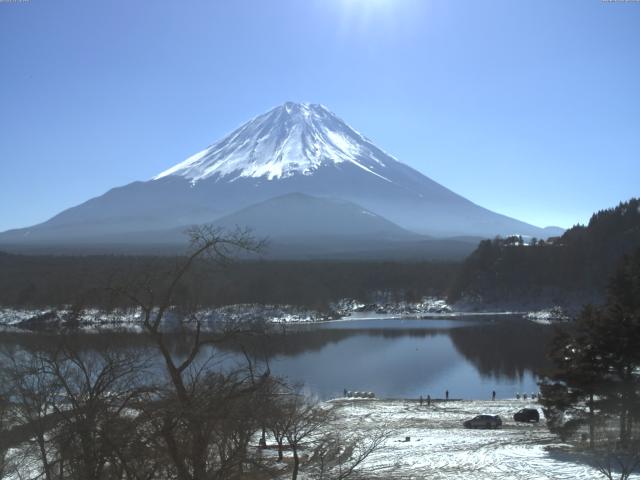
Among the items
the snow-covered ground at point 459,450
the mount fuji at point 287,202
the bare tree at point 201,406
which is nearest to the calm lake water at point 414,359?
the snow-covered ground at point 459,450

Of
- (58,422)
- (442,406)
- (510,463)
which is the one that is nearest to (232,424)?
(58,422)

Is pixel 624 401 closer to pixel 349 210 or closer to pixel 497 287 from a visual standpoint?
pixel 497 287

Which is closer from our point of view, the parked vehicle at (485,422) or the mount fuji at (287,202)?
the parked vehicle at (485,422)

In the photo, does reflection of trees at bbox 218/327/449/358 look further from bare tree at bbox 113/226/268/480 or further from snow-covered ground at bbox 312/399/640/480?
bare tree at bbox 113/226/268/480

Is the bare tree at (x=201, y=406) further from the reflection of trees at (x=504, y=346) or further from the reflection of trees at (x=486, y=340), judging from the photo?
the reflection of trees at (x=504, y=346)

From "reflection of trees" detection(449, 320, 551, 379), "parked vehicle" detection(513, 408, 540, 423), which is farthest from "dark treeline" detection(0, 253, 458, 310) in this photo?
"parked vehicle" detection(513, 408, 540, 423)

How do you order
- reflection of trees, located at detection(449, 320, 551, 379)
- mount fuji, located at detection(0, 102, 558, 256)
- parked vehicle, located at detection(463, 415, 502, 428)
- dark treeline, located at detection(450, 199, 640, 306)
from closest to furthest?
parked vehicle, located at detection(463, 415, 502, 428) → reflection of trees, located at detection(449, 320, 551, 379) → dark treeline, located at detection(450, 199, 640, 306) → mount fuji, located at detection(0, 102, 558, 256)
